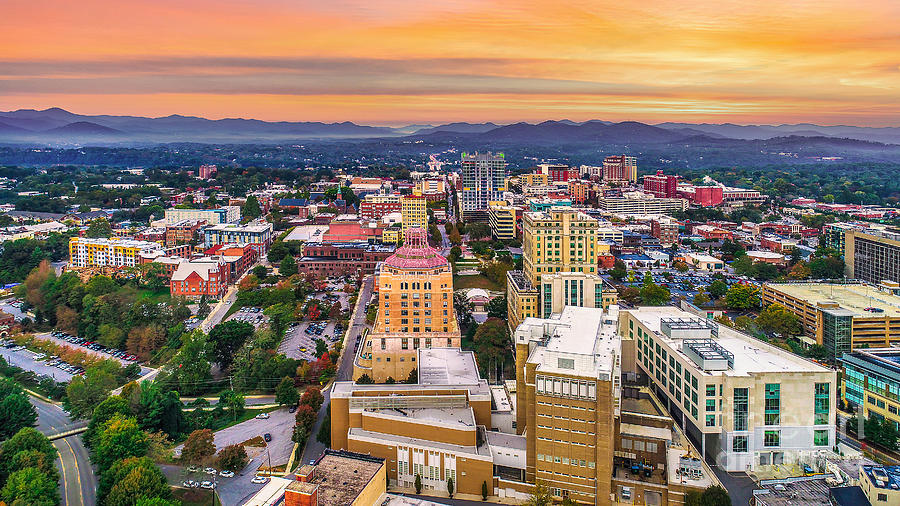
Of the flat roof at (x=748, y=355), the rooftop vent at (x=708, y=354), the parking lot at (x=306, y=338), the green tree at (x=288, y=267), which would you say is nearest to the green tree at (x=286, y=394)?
the parking lot at (x=306, y=338)

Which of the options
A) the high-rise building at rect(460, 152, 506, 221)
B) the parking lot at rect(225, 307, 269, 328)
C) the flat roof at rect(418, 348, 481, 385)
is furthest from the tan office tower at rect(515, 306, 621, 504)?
the high-rise building at rect(460, 152, 506, 221)

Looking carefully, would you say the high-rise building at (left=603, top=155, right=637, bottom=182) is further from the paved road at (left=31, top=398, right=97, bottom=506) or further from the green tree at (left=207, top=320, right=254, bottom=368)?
the paved road at (left=31, top=398, right=97, bottom=506)

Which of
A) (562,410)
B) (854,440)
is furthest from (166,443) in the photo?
(854,440)

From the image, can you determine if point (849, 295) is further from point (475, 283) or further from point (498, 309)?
point (475, 283)

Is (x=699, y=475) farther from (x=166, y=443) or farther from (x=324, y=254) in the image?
(x=324, y=254)

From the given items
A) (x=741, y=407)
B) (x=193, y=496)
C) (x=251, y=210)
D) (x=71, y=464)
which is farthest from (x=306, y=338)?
(x=251, y=210)

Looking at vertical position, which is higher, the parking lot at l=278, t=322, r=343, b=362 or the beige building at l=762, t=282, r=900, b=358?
the beige building at l=762, t=282, r=900, b=358

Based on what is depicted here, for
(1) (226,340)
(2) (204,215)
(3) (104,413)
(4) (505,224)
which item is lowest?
(3) (104,413)
